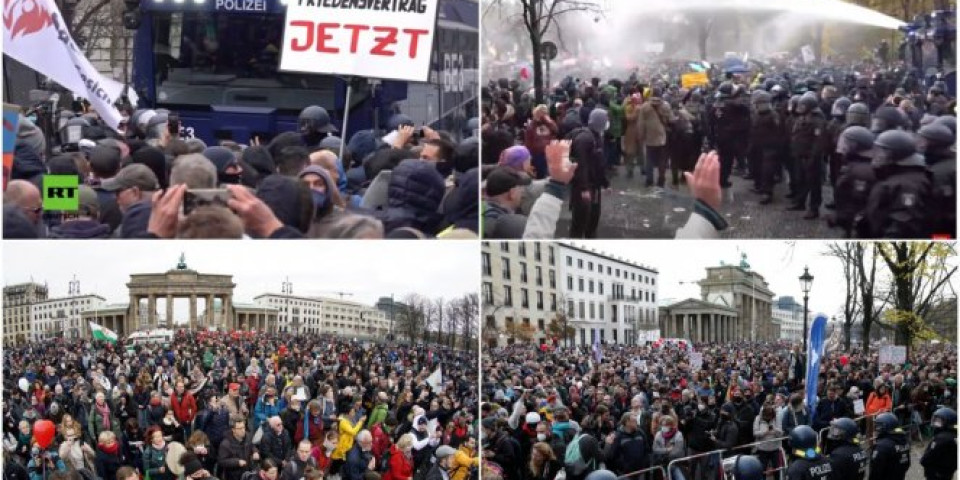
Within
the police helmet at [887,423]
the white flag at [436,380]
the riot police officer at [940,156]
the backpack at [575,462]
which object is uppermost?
the riot police officer at [940,156]

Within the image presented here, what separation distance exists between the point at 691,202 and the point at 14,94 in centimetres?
406

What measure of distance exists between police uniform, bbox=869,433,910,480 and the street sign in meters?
3.12

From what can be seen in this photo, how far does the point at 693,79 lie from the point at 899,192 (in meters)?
1.40

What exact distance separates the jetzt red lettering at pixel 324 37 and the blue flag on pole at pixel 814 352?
135 inches

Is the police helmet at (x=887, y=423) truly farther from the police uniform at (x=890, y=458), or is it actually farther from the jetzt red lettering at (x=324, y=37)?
the jetzt red lettering at (x=324, y=37)

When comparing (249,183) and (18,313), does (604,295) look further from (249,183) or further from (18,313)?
(18,313)

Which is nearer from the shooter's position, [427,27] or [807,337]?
[427,27]

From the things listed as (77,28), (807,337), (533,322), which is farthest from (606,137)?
(77,28)

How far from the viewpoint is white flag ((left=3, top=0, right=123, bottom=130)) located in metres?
7.66

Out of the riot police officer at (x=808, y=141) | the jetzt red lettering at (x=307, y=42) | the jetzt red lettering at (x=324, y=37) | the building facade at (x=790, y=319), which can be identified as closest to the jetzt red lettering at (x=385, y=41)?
the jetzt red lettering at (x=324, y=37)

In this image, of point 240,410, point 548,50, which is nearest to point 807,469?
point 548,50

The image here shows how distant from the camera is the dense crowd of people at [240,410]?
776 centimetres

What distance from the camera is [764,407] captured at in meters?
8.34

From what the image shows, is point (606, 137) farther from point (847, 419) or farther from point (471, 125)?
point (847, 419)
